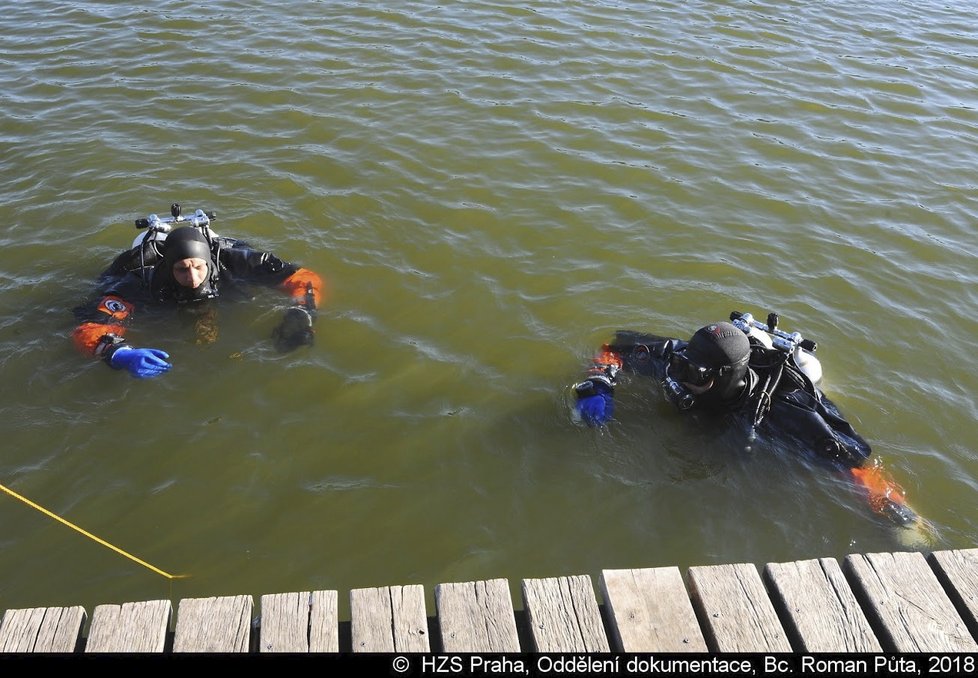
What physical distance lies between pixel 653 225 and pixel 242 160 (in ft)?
13.9

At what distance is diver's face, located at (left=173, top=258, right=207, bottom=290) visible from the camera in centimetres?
613

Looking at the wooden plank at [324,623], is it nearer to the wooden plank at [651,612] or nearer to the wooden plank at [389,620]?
the wooden plank at [389,620]

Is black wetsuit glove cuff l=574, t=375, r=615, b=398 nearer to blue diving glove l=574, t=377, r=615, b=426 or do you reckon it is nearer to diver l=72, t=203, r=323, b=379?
blue diving glove l=574, t=377, r=615, b=426

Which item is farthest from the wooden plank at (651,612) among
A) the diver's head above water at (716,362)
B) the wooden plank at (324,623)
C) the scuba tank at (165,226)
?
the scuba tank at (165,226)

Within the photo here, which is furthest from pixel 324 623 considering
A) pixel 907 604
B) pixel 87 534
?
pixel 907 604

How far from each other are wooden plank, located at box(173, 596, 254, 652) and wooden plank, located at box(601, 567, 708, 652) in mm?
1628

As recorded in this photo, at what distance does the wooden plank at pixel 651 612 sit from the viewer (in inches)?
140

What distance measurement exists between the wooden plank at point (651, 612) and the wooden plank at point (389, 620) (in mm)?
854

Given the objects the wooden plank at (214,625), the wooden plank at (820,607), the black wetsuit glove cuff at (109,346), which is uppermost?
the wooden plank at (820,607)

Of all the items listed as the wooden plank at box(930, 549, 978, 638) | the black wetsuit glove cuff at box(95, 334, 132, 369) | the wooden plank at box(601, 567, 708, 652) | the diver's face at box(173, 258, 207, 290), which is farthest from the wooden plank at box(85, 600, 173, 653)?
the wooden plank at box(930, 549, 978, 638)

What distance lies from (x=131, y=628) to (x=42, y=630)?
0.38m

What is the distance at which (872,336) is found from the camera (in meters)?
6.54
